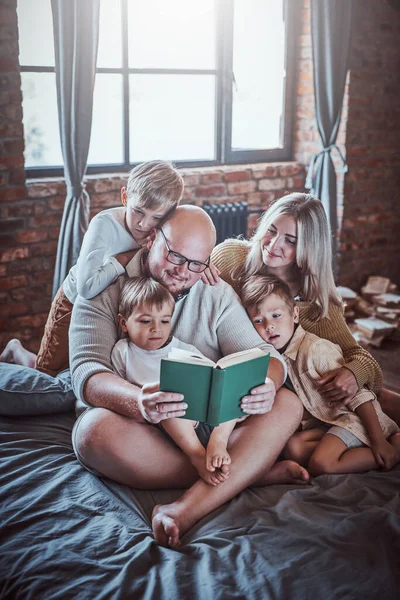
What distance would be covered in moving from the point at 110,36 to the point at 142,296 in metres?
2.55

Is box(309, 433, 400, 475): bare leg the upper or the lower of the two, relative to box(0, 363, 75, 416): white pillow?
lower

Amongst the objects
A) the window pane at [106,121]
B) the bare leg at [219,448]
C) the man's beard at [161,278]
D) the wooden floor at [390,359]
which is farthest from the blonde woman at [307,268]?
the window pane at [106,121]

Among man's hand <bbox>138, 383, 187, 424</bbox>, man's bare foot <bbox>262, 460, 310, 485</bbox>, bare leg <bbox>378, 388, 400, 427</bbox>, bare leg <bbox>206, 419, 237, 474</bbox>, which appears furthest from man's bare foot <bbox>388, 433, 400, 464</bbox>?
man's hand <bbox>138, 383, 187, 424</bbox>

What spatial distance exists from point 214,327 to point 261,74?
3128 mm

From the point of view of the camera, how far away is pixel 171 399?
1679mm

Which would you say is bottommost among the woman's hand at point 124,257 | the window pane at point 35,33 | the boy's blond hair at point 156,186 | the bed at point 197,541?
the bed at point 197,541

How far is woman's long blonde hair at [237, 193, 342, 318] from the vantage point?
7.66ft

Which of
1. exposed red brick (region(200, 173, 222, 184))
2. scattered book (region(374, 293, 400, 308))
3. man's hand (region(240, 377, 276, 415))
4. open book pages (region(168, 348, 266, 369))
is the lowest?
scattered book (region(374, 293, 400, 308))

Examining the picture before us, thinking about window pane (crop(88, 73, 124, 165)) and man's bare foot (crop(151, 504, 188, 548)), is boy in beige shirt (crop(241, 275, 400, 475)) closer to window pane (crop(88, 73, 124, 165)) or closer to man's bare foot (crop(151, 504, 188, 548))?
man's bare foot (crop(151, 504, 188, 548))

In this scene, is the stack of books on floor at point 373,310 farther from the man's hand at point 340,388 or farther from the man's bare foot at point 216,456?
the man's bare foot at point 216,456

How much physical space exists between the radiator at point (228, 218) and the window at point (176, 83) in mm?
375

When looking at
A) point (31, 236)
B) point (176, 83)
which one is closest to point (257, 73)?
point (176, 83)

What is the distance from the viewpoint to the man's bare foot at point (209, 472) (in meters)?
1.79

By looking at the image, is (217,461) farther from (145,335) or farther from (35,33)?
(35,33)
